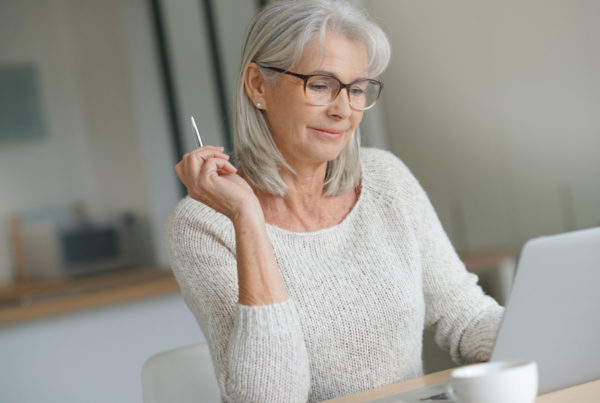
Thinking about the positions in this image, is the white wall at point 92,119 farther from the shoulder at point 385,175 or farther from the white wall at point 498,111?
the shoulder at point 385,175

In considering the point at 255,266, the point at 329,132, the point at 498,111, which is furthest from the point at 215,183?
the point at 498,111

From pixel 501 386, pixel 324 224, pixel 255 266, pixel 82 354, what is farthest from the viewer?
pixel 82 354

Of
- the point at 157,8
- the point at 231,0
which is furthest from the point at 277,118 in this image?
the point at 157,8

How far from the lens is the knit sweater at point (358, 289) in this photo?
4.36ft

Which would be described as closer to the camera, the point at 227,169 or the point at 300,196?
the point at 227,169

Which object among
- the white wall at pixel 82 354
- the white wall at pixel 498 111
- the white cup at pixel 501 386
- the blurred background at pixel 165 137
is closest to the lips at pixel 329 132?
the blurred background at pixel 165 137

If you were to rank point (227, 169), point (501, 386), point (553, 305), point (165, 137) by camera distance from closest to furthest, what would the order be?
point (501, 386) < point (553, 305) < point (227, 169) < point (165, 137)

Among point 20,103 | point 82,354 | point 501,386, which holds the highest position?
point 20,103

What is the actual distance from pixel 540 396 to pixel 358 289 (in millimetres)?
488

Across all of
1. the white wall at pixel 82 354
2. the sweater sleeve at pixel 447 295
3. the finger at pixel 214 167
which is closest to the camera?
the finger at pixel 214 167

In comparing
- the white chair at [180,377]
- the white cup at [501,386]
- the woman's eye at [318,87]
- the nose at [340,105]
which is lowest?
the white chair at [180,377]

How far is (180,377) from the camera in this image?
148 cm

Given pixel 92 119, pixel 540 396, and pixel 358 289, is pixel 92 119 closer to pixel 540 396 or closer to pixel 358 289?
pixel 358 289

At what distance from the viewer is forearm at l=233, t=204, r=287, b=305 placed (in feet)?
3.86
